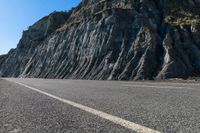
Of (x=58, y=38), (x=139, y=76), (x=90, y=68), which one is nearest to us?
(x=139, y=76)

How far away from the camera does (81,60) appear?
65.1 meters

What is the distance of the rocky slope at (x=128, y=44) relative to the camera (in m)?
48.5

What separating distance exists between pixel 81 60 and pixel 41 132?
61.2 meters

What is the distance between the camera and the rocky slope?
48.5 metres

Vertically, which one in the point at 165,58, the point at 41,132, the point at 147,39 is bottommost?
the point at 41,132

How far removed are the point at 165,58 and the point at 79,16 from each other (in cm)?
4191

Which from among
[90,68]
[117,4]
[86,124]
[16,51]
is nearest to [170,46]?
[90,68]

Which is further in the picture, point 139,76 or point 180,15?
point 180,15

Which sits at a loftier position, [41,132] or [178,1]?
[178,1]

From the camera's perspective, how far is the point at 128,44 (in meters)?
55.9

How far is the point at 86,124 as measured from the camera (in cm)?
436

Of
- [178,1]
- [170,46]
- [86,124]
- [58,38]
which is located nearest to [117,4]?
[178,1]

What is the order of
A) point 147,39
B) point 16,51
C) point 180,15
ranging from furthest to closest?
point 16,51, point 180,15, point 147,39

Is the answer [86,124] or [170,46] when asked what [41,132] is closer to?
[86,124]
